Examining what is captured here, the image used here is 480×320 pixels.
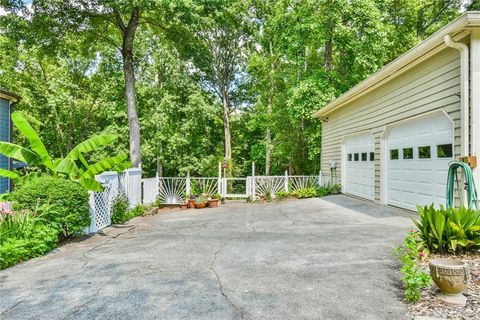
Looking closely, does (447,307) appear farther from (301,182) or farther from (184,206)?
(301,182)

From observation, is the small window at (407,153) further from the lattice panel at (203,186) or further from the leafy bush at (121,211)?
the lattice panel at (203,186)

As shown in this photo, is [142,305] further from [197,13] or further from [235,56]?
[235,56]

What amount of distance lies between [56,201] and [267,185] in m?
9.77

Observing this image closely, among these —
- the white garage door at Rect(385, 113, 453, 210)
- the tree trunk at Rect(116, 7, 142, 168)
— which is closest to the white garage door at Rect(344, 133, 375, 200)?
the white garage door at Rect(385, 113, 453, 210)

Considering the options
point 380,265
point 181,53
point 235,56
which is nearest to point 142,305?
point 380,265

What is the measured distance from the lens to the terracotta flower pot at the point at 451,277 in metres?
3.17

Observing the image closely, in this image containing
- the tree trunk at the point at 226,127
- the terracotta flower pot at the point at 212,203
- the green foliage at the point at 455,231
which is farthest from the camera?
the tree trunk at the point at 226,127

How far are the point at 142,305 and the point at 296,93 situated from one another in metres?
14.0

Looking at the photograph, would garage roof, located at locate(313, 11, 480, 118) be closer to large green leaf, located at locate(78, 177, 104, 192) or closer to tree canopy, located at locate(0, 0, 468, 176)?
tree canopy, located at locate(0, 0, 468, 176)

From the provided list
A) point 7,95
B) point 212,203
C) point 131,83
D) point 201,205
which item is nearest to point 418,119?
point 212,203

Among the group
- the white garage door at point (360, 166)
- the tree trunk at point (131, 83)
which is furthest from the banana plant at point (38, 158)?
the white garage door at point (360, 166)

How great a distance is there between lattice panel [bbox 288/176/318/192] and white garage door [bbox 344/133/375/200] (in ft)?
8.50

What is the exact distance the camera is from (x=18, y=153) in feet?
22.9

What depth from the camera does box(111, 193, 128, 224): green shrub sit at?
900cm
